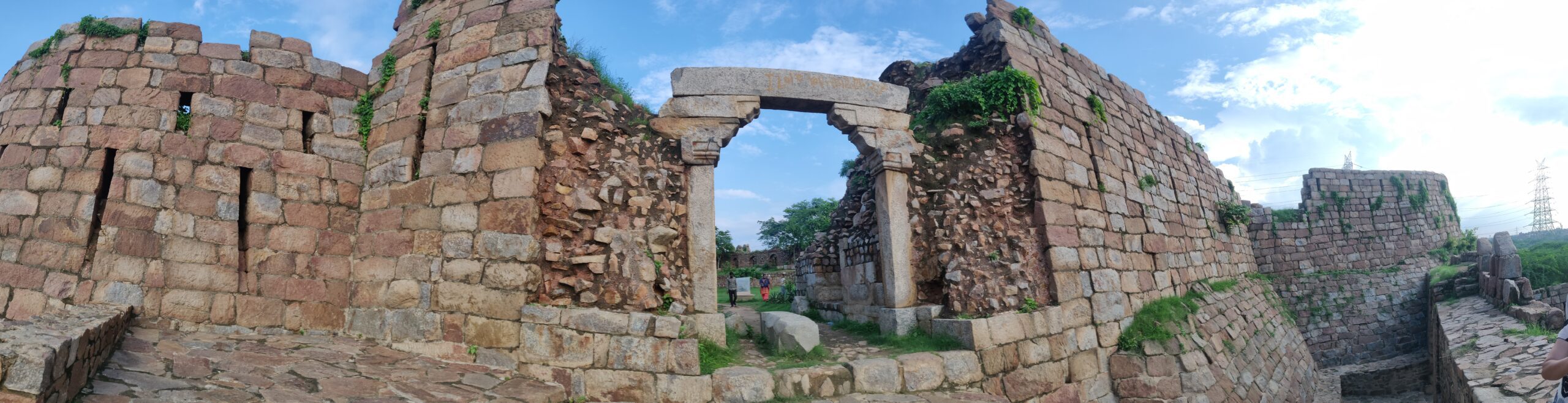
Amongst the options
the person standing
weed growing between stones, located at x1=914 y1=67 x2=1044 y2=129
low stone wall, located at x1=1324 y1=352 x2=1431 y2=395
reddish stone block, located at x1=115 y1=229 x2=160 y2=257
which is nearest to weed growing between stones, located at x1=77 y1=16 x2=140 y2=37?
reddish stone block, located at x1=115 y1=229 x2=160 y2=257

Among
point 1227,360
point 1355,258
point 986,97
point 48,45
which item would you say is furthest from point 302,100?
point 1355,258

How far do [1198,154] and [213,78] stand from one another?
16394 mm

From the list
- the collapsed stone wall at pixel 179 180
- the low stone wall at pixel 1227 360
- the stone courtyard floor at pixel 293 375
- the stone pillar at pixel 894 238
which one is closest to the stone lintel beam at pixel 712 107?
the stone pillar at pixel 894 238

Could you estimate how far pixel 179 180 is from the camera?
683 centimetres

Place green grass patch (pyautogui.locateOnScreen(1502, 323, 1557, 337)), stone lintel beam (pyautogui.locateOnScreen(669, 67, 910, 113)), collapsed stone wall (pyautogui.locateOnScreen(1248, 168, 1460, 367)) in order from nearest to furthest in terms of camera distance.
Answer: stone lintel beam (pyautogui.locateOnScreen(669, 67, 910, 113)) → green grass patch (pyautogui.locateOnScreen(1502, 323, 1557, 337)) → collapsed stone wall (pyautogui.locateOnScreen(1248, 168, 1460, 367))

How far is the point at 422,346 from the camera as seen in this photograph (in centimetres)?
645

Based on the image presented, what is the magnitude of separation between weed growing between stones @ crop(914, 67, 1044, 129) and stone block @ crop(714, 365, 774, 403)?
4.37 m

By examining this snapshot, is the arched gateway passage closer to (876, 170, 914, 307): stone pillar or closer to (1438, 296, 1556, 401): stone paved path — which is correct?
(876, 170, 914, 307): stone pillar

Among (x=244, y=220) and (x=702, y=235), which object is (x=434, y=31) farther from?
(x=702, y=235)

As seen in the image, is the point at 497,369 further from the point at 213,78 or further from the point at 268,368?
the point at 213,78

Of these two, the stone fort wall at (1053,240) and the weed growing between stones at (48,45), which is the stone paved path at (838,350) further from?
the weed growing between stones at (48,45)

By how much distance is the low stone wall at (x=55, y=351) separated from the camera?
3.56 meters

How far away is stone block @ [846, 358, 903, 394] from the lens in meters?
6.61

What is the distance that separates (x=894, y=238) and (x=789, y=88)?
2186 mm
